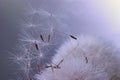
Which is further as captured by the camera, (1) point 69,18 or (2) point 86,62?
(1) point 69,18

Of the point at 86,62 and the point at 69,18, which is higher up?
the point at 69,18

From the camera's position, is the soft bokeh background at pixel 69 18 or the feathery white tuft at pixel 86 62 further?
the soft bokeh background at pixel 69 18

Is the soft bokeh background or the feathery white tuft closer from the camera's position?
the feathery white tuft

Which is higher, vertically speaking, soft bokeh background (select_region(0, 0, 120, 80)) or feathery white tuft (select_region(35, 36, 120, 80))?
soft bokeh background (select_region(0, 0, 120, 80))

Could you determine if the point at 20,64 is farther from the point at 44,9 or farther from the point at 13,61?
the point at 44,9

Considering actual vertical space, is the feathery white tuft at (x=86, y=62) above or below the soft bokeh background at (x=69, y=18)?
below
